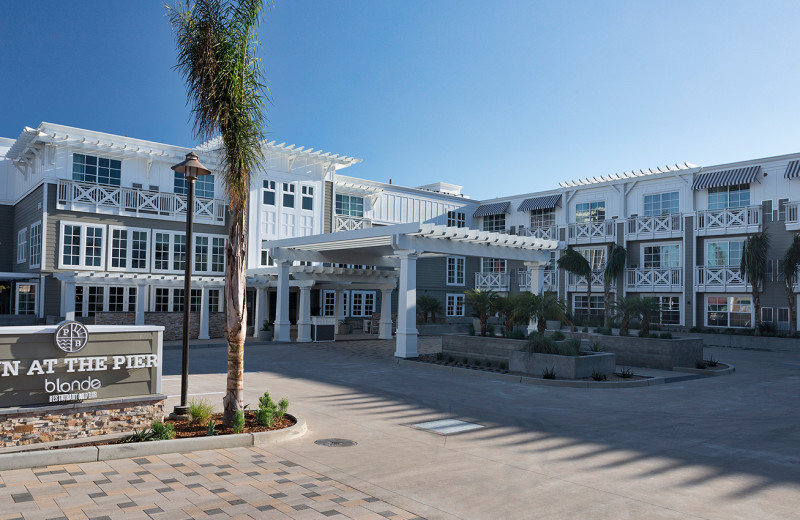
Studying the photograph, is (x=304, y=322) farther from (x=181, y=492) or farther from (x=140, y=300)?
(x=181, y=492)

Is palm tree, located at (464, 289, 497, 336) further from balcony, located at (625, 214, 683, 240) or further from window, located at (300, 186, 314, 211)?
balcony, located at (625, 214, 683, 240)

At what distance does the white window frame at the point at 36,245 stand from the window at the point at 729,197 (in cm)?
3020

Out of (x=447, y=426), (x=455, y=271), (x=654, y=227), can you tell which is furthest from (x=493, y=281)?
(x=447, y=426)

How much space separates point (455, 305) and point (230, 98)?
31905mm

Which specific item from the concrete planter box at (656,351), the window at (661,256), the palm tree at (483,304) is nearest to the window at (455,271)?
the window at (661,256)

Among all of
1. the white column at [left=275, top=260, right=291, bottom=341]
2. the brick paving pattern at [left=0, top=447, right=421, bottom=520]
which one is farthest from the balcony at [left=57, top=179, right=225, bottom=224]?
Result: the brick paving pattern at [left=0, top=447, right=421, bottom=520]

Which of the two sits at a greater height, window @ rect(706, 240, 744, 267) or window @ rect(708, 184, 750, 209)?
window @ rect(708, 184, 750, 209)

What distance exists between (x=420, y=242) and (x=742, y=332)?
17225mm

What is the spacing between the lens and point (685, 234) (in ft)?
101

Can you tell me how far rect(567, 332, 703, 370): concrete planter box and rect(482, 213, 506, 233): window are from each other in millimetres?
21343

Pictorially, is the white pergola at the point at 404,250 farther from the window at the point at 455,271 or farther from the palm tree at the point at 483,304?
the window at the point at 455,271

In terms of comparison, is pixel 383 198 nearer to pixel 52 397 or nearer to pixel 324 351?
pixel 324 351

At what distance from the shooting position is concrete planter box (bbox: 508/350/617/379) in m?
14.9

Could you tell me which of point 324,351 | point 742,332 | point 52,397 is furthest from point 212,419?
point 742,332
